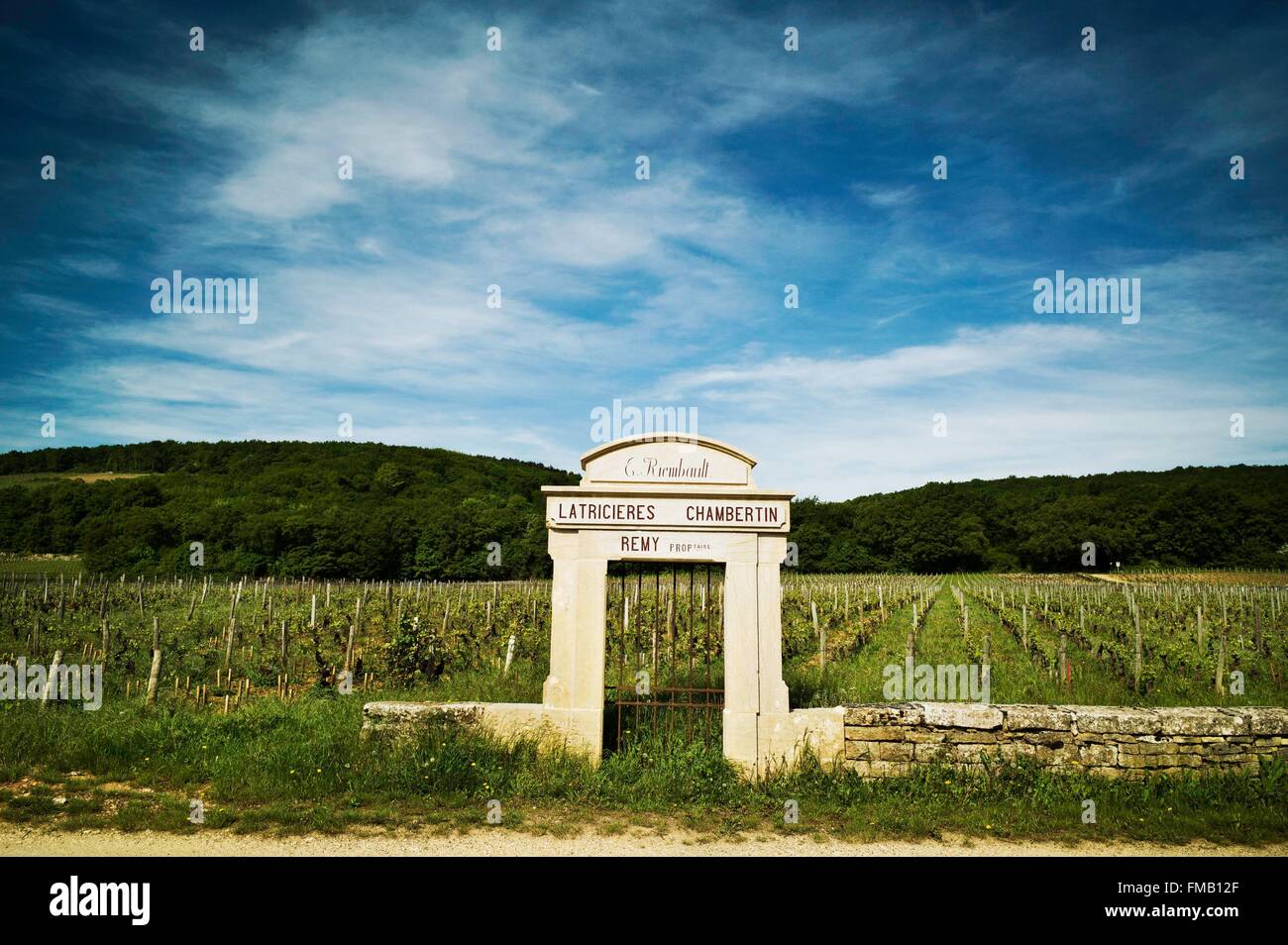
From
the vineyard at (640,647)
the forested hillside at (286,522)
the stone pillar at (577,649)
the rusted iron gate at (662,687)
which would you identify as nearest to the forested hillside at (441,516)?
the forested hillside at (286,522)

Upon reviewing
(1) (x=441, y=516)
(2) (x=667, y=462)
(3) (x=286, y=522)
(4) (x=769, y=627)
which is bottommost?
(4) (x=769, y=627)

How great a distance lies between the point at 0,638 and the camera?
63.8 ft

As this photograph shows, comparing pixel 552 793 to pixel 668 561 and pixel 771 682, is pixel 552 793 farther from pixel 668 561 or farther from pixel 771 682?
pixel 668 561

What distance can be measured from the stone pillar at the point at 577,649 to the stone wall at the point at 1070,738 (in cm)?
266

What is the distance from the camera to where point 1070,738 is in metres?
7.39

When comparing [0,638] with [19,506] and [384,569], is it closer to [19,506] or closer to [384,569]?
[384,569]

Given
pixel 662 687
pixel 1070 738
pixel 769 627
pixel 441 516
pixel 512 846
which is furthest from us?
pixel 441 516

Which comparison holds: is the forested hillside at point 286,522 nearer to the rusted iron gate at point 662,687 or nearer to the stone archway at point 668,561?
the rusted iron gate at point 662,687

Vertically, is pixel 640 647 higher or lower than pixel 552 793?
higher

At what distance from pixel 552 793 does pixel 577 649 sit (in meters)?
1.42

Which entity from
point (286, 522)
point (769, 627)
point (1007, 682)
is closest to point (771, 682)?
point (769, 627)

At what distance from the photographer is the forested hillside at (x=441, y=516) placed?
66938 mm

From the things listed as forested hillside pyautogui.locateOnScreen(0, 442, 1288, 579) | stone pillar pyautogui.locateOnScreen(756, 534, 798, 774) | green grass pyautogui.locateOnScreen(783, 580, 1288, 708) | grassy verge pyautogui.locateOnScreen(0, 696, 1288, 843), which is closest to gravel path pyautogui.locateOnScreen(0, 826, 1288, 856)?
grassy verge pyautogui.locateOnScreen(0, 696, 1288, 843)

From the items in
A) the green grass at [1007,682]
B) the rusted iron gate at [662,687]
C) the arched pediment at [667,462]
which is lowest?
the green grass at [1007,682]
